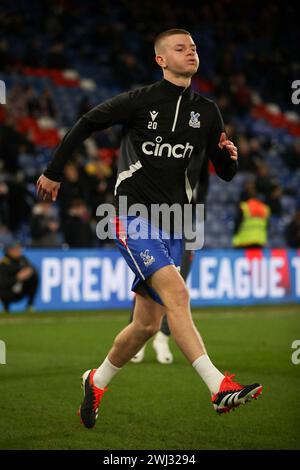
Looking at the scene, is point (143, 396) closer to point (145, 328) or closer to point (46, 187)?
point (145, 328)

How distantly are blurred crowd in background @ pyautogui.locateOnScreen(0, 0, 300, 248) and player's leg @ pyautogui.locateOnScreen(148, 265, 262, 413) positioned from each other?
10494 millimetres

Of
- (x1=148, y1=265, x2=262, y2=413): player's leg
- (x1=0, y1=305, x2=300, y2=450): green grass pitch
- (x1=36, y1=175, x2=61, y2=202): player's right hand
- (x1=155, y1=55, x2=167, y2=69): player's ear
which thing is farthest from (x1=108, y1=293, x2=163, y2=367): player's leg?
(x1=155, y1=55, x2=167, y2=69): player's ear

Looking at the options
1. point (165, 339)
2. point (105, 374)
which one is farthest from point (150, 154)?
point (165, 339)

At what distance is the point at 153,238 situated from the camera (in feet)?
18.2

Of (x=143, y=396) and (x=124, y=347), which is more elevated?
(x=124, y=347)

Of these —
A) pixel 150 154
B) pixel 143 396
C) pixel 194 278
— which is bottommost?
pixel 143 396

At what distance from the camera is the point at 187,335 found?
5.30 metres

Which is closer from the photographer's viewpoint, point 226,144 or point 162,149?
point 162,149

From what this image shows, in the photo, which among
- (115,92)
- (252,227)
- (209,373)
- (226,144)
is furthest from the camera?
(115,92)

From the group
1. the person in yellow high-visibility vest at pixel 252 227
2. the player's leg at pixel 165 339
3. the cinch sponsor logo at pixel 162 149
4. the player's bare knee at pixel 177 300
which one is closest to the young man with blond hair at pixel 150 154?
the cinch sponsor logo at pixel 162 149

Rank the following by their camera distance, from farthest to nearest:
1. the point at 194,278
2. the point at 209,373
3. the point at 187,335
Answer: the point at 194,278
the point at 187,335
the point at 209,373

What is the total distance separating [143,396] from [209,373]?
6.05 ft

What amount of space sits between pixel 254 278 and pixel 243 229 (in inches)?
37.7

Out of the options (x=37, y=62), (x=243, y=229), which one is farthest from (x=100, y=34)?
(x=243, y=229)
